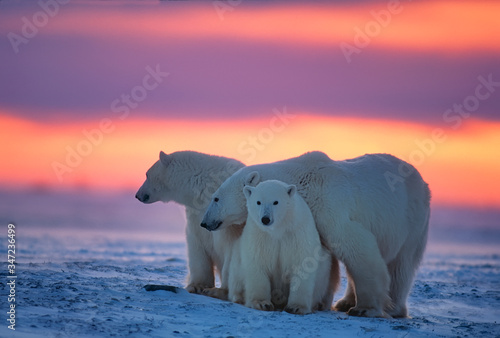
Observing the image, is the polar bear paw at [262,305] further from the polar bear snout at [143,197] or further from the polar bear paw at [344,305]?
the polar bear snout at [143,197]

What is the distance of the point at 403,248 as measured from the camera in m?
9.53

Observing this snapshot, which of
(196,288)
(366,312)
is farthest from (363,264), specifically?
(196,288)

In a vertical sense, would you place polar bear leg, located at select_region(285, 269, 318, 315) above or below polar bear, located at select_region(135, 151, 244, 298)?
below

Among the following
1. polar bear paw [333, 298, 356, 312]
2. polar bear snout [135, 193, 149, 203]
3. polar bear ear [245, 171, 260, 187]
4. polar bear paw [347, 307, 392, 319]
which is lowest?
polar bear paw [333, 298, 356, 312]

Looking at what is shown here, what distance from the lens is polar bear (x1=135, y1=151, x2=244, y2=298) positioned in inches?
379

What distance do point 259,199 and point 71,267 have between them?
4274 millimetres

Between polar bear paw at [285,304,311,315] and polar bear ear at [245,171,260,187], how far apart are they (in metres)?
1.63

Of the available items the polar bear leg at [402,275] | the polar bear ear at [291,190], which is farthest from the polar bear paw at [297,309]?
the polar bear leg at [402,275]

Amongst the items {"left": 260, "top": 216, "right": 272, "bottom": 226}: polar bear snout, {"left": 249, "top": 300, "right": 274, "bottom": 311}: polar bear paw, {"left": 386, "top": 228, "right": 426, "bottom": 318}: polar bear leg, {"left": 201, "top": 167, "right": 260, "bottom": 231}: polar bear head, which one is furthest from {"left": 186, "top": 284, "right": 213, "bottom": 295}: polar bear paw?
{"left": 386, "top": 228, "right": 426, "bottom": 318}: polar bear leg

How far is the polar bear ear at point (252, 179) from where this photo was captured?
8680 mm

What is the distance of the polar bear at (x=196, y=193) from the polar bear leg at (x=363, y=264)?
5.45 feet

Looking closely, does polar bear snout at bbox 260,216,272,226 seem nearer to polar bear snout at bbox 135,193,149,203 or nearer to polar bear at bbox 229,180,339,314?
polar bear at bbox 229,180,339,314

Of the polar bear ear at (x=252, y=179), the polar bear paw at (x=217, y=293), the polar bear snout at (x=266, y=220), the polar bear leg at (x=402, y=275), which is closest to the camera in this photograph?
the polar bear snout at (x=266, y=220)

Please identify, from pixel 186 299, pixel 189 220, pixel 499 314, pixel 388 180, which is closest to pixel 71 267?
pixel 189 220
